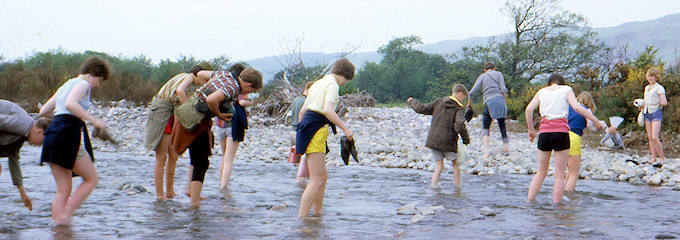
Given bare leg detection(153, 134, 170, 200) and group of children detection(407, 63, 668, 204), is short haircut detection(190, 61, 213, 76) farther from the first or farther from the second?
group of children detection(407, 63, 668, 204)

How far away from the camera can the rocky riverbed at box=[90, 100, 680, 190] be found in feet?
29.7

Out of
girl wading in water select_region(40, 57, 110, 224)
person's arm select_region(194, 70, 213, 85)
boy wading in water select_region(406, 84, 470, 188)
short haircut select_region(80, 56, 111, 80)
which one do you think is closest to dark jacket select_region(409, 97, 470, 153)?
boy wading in water select_region(406, 84, 470, 188)

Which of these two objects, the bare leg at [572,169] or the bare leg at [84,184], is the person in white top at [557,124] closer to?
the bare leg at [572,169]

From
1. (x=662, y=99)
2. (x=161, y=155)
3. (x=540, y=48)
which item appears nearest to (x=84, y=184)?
(x=161, y=155)

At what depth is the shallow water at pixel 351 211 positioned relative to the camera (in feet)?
14.7

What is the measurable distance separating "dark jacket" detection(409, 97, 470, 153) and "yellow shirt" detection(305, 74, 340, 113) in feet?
8.53

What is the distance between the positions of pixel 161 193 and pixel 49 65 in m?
19.8

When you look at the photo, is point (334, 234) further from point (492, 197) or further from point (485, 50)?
point (485, 50)

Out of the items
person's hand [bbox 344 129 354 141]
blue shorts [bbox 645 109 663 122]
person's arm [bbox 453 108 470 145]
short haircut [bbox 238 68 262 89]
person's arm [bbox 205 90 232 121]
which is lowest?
blue shorts [bbox 645 109 663 122]

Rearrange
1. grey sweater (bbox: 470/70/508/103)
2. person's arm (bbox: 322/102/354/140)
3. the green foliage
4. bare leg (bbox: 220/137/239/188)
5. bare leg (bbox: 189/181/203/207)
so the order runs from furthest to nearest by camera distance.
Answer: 1. the green foliage
2. grey sweater (bbox: 470/70/508/103)
3. bare leg (bbox: 220/137/239/188)
4. bare leg (bbox: 189/181/203/207)
5. person's arm (bbox: 322/102/354/140)

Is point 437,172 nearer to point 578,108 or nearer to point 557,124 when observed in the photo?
point 557,124

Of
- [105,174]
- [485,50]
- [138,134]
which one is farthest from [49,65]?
[485,50]

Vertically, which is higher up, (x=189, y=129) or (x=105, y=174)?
(x=189, y=129)

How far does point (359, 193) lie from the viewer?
7.03 metres
